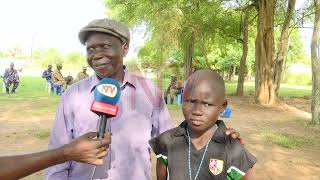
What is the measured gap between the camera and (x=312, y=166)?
7406 mm

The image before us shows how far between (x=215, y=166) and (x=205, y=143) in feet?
0.48

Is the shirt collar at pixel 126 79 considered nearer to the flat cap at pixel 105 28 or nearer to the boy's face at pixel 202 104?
the flat cap at pixel 105 28

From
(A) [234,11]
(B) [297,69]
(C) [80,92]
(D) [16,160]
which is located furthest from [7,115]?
(B) [297,69]

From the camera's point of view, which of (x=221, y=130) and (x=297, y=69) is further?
(x=297, y=69)

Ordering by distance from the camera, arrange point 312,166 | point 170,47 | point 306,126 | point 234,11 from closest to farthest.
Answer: point 312,166 → point 306,126 → point 170,47 → point 234,11

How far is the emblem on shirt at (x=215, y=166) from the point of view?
2299 mm

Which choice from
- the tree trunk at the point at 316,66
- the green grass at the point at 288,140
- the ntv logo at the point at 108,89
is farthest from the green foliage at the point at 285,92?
the ntv logo at the point at 108,89

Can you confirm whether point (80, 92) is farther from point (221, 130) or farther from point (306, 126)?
point (306, 126)

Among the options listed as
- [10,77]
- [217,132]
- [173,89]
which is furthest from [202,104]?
[10,77]

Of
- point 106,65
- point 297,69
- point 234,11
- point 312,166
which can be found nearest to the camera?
point 106,65

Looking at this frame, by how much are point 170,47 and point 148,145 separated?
1743 centimetres

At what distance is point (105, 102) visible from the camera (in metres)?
1.87

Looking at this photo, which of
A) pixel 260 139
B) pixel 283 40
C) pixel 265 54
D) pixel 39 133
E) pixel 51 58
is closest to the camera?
pixel 39 133

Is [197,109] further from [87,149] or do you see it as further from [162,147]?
[87,149]
